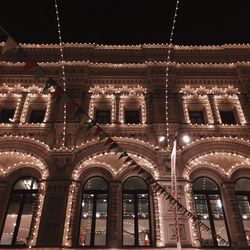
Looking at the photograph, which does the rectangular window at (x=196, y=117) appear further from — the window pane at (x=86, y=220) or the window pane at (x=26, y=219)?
the window pane at (x=26, y=219)

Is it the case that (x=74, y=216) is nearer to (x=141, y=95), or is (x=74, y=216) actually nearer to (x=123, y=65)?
Result: (x=141, y=95)

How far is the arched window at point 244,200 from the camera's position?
47.1 feet

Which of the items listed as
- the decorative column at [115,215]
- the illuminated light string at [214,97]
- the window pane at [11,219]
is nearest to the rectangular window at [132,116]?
the illuminated light string at [214,97]

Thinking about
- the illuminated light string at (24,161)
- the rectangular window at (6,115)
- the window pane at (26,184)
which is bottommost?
the window pane at (26,184)

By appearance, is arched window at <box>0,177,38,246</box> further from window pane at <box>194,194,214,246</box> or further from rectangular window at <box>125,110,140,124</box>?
window pane at <box>194,194,214,246</box>

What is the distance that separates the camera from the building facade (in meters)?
13.9

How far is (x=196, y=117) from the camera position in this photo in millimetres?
18078

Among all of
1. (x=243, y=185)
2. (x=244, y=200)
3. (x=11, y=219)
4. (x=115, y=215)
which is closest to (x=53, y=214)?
(x=11, y=219)

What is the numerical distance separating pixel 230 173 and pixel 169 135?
3.16m

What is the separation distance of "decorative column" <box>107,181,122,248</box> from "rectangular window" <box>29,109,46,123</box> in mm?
5174

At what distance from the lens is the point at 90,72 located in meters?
19.0

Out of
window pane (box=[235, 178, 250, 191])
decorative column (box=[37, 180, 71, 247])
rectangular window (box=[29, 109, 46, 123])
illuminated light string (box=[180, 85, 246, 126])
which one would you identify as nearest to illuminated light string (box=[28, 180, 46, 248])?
decorative column (box=[37, 180, 71, 247])

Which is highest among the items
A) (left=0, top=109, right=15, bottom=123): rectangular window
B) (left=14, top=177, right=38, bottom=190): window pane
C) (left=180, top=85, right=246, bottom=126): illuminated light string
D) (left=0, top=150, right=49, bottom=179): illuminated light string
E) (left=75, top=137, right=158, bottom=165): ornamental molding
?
(left=180, top=85, right=246, bottom=126): illuminated light string

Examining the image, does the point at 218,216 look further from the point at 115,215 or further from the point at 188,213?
the point at 115,215
